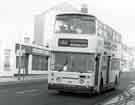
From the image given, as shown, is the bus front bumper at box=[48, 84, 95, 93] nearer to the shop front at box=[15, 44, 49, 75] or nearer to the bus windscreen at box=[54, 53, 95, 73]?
the bus windscreen at box=[54, 53, 95, 73]

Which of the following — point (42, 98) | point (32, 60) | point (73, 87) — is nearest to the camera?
point (42, 98)

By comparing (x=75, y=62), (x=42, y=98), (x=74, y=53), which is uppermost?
(x=74, y=53)

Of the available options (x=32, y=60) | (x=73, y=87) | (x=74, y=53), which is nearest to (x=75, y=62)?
(x=74, y=53)

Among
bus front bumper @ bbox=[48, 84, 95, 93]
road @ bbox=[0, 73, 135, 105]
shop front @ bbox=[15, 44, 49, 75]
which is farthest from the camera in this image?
shop front @ bbox=[15, 44, 49, 75]

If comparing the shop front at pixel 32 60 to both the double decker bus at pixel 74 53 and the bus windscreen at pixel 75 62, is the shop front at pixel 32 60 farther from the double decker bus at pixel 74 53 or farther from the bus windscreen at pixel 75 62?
the bus windscreen at pixel 75 62

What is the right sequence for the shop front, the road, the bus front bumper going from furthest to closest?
1. the shop front
2. the bus front bumper
3. the road

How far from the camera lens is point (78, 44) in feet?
58.4

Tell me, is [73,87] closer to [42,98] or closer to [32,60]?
[42,98]

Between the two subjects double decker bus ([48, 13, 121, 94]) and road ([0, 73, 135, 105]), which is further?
double decker bus ([48, 13, 121, 94])

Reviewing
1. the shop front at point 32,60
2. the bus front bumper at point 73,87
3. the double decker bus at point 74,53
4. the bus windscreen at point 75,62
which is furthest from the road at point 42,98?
the shop front at point 32,60

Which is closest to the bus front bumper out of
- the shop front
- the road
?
the road

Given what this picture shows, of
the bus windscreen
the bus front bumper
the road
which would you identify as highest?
the bus windscreen

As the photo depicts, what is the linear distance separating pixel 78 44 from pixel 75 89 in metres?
2.31

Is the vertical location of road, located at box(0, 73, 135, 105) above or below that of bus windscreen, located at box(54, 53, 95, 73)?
below
